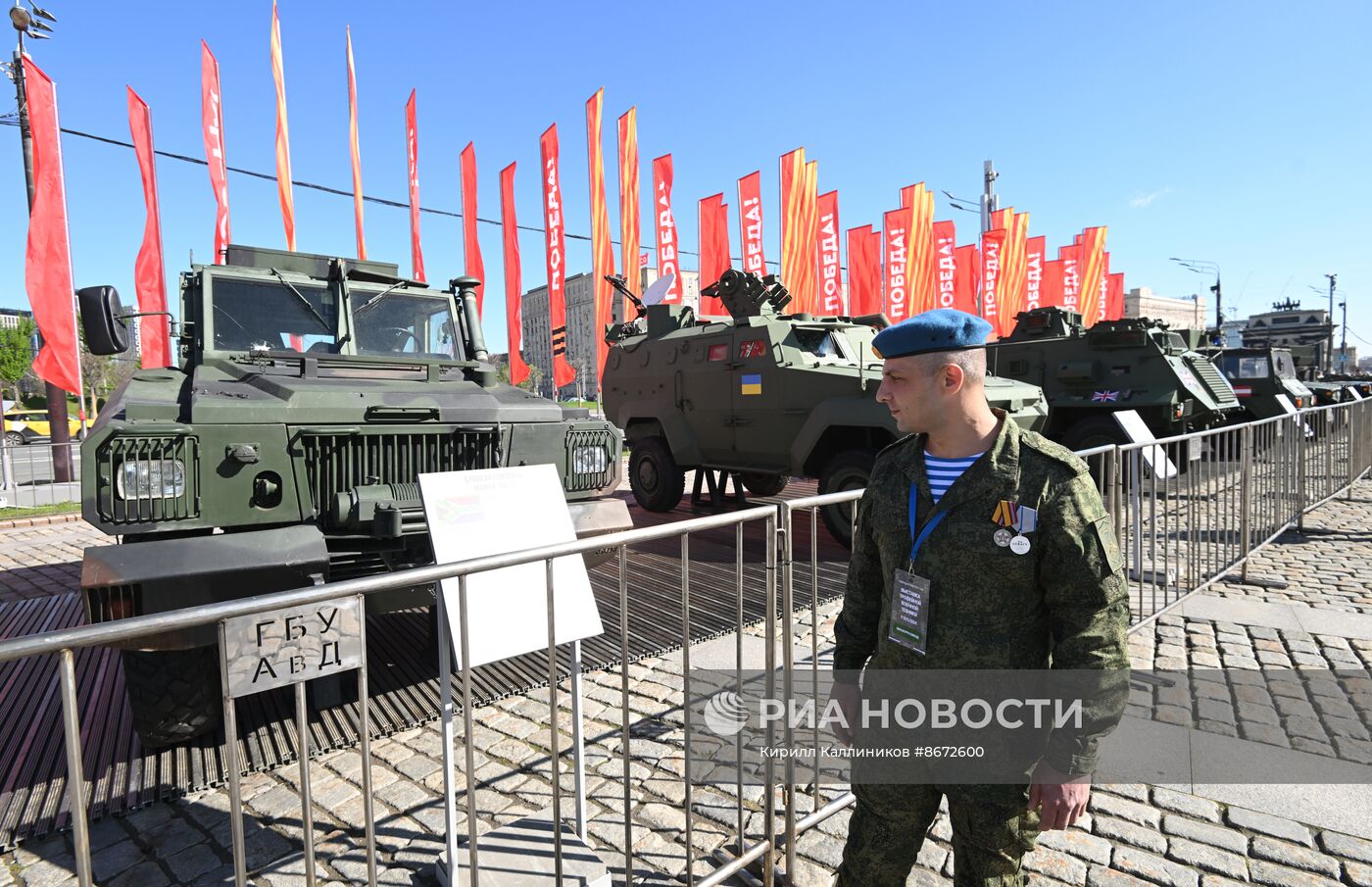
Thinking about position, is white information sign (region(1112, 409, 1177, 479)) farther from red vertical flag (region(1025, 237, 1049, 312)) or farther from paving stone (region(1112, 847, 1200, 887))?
red vertical flag (region(1025, 237, 1049, 312))

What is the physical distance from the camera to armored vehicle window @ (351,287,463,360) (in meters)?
5.13

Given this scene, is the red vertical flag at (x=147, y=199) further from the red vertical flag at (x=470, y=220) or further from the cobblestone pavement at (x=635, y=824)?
the cobblestone pavement at (x=635, y=824)

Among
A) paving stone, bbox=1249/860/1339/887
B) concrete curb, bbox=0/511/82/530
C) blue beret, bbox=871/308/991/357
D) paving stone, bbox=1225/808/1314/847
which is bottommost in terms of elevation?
paving stone, bbox=1249/860/1339/887

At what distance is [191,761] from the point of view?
3307 mm

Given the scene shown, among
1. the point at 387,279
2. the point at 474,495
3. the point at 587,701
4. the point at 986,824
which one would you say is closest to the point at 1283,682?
the point at 986,824

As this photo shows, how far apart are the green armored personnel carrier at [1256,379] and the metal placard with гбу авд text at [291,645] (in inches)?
670

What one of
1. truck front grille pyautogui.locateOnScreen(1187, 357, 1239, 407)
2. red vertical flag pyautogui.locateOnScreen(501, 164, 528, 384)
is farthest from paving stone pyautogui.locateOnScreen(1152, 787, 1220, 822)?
red vertical flag pyautogui.locateOnScreen(501, 164, 528, 384)

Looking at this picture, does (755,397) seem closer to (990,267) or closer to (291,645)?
(291,645)

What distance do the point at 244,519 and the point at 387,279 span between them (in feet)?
8.27

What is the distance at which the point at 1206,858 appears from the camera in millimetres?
2545

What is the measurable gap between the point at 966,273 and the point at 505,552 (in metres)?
23.3

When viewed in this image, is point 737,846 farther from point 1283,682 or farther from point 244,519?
point 1283,682

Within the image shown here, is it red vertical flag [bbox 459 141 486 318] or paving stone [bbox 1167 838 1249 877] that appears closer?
paving stone [bbox 1167 838 1249 877]

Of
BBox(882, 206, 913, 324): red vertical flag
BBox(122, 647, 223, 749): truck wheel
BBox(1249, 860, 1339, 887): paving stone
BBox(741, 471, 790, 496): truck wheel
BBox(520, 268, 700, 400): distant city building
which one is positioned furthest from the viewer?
BBox(520, 268, 700, 400): distant city building
